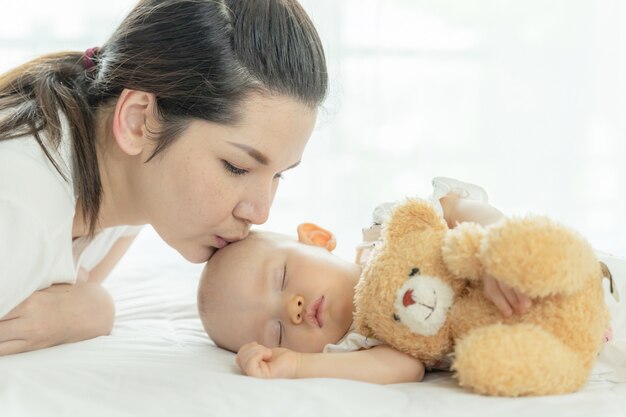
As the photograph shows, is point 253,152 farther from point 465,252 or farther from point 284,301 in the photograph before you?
point 465,252

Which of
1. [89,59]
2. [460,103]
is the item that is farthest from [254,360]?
[460,103]

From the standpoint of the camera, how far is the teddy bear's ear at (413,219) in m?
1.31

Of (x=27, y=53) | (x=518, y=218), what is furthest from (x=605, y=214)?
(x=518, y=218)

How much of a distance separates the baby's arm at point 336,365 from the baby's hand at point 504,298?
0.19 m

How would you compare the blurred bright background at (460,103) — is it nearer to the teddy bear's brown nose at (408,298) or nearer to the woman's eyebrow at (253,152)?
the woman's eyebrow at (253,152)

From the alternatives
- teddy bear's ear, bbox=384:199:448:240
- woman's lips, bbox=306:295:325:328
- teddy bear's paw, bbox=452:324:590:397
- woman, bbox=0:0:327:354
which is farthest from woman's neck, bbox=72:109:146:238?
teddy bear's paw, bbox=452:324:590:397

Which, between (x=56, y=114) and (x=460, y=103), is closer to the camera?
(x=56, y=114)

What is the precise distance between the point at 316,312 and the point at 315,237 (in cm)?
27

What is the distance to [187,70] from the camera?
150 cm

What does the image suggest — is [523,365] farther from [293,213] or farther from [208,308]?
[293,213]

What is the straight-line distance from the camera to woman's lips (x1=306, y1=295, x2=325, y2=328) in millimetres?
1444

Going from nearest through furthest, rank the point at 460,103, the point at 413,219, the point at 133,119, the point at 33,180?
the point at 413,219 < the point at 33,180 < the point at 133,119 < the point at 460,103

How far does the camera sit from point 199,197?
1532 mm

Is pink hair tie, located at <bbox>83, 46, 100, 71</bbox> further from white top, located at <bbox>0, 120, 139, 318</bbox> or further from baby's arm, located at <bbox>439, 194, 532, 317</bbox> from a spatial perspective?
baby's arm, located at <bbox>439, 194, 532, 317</bbox>
